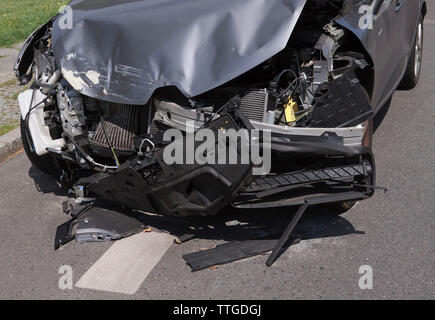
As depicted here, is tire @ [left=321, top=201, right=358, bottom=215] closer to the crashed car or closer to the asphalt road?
the asphalt road

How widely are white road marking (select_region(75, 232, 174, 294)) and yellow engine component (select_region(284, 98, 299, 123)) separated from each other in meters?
1.27

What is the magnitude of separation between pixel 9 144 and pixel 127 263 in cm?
282

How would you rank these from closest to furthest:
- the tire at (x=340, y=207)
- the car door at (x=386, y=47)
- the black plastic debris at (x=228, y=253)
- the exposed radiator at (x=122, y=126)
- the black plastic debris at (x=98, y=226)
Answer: the black plastic debris at (x=228, y=253) → the exposed radiator at (x=122, y=126) → the black plastic debris at (x=98, y=226) → the tire at (x=340, y=207) → the car door at (x=386, y=47)

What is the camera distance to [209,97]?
3748 mm

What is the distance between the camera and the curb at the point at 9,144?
5820 millimetres

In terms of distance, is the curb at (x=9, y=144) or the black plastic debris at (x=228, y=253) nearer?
the black plastic debris at (x=228, y=253)

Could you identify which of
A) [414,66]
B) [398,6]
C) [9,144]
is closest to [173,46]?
[398,6]

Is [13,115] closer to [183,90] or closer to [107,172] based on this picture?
[107,172]

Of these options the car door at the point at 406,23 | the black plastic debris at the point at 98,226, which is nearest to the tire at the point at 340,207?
the black plastic debris at the point at 98,226

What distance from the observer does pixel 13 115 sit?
Result: 265 inches

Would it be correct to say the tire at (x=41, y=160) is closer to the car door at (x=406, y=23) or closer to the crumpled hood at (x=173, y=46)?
the crumpled hood at (x=173, y=46)

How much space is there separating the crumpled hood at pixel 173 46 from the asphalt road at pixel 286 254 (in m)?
1.21

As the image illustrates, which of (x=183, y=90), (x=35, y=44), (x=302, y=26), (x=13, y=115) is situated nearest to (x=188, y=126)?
(x=183, y=90)

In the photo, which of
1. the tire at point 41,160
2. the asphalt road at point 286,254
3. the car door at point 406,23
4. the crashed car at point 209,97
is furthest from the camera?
the car door at point 406,23
